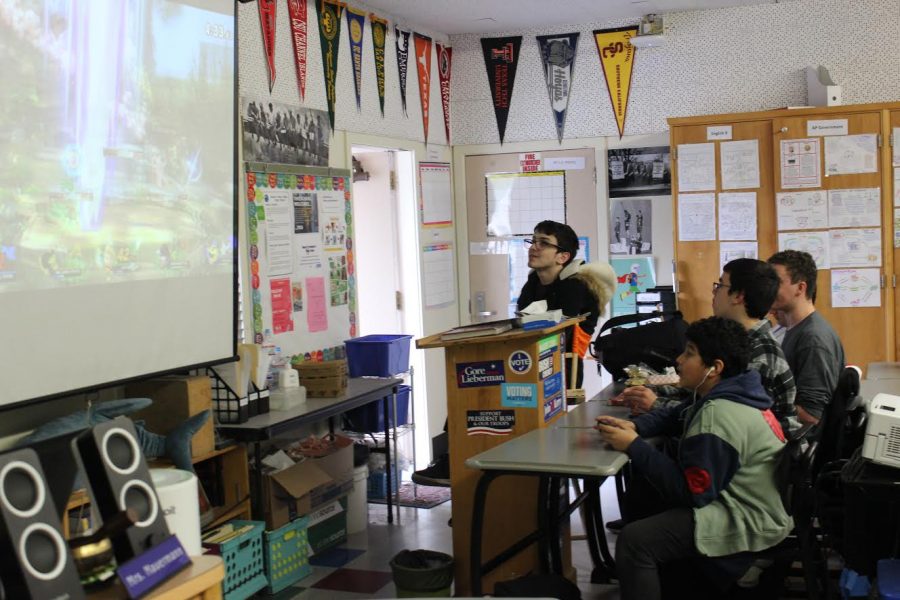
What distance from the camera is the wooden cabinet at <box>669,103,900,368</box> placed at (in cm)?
571

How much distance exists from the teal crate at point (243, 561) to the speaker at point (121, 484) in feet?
6.71

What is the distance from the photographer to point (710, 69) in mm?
6340

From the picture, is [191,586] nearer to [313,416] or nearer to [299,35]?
[313,416]

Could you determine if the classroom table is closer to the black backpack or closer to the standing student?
the black backpack

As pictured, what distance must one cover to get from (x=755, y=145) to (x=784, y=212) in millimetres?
450

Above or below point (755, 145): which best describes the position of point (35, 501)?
below

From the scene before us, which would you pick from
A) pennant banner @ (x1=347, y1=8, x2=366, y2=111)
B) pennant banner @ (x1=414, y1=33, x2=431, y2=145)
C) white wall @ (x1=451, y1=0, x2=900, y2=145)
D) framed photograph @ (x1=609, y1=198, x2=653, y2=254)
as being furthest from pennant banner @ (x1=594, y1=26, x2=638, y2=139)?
pennant banner @ (x1=347, y1=8, x2=366, y2=111)

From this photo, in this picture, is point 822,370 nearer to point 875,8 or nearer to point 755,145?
point 755,145

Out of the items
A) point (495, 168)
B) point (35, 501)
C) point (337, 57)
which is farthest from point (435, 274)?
point (35, 501)

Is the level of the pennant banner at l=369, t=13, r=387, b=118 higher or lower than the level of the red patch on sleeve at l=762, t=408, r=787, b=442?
higher

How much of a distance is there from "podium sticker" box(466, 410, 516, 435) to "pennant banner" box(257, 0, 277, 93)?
2.13 metres

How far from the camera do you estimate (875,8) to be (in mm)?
6000

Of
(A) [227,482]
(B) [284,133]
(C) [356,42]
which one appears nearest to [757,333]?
(A) [227,482]

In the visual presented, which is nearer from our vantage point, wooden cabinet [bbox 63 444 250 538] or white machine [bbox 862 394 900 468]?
white machine [bbox 862 394 900 468]
